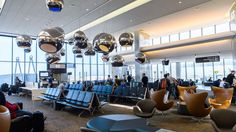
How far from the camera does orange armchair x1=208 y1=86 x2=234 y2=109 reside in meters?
7.43

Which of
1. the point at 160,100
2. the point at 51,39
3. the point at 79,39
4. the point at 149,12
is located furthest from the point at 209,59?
the point at 51,39

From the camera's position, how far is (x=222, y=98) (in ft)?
25.0

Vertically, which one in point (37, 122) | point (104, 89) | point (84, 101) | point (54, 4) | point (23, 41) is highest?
point (54, 4)

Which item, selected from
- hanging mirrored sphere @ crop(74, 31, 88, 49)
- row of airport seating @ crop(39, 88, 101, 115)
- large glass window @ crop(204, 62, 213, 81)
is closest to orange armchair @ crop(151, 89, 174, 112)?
row of airport seating @ crop(39, 88, 101, 115)

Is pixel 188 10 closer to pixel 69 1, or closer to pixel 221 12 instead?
pixel 221 12

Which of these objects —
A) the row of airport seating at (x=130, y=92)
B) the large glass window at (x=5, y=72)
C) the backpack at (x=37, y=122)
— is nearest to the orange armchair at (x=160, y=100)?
the row of airport seating at (x=130, y=92)

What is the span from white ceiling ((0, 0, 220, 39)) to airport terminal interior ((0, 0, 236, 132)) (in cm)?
4

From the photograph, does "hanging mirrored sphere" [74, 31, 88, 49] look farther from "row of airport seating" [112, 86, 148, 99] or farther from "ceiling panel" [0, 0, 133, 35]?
"row of airport seating" [112, 86, 148, 99]

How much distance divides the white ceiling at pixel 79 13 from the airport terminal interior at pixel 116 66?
4 cm

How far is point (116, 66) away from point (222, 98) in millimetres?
4187

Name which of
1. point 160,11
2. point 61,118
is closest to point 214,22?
point 160,11

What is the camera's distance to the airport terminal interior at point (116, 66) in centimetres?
481

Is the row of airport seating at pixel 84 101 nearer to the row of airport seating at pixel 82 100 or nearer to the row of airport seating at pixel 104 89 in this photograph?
the row of airport seating at pixel 82 100

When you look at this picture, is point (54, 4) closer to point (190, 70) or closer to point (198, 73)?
point (198, 73)
